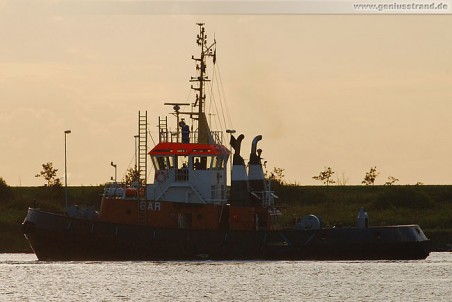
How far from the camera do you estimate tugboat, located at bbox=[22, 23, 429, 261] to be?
8888cm

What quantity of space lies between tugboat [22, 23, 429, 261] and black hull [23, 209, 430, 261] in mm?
53

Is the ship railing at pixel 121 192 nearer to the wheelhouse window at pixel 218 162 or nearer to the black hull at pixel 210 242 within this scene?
the black hull at pixel 210 242

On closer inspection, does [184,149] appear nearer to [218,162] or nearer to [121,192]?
[218,162]

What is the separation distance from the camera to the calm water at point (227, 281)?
2990 inches

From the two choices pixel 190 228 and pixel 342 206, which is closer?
pixel 190 228

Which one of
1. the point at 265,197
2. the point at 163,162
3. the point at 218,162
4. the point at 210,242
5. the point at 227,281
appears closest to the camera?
the point at 227,281

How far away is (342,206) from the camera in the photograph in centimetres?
13962

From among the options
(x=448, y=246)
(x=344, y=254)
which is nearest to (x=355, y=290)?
(x=344, y=254)

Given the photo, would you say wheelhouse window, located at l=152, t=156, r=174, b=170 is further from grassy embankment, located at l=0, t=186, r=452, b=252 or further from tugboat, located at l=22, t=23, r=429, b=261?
grassy embankment, located at l=0, t=186, r=452, b=252

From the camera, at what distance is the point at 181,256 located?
293ft

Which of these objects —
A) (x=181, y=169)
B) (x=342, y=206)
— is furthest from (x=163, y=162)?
(x=342, y=206)

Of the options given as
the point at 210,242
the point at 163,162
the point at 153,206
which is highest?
the point at 163,162

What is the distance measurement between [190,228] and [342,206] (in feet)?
170

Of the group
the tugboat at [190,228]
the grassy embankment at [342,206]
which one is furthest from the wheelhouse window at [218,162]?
the grassy embankment at [342,206]
